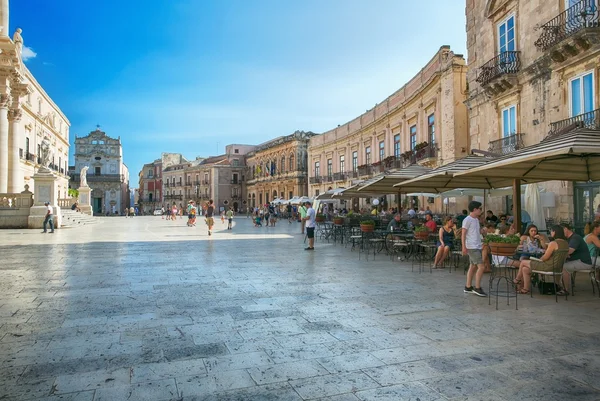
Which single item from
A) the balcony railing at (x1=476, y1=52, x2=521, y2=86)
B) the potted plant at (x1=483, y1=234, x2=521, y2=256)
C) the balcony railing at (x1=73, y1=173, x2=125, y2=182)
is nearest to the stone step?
the balcony railing at (x1=476, y1=52, x2=521, y2=86)

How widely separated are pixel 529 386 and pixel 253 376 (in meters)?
2.05

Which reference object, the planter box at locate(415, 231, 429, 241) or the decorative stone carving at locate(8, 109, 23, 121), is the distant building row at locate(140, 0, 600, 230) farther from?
the decorative stone carving at locate(8, 109, 23, 121)

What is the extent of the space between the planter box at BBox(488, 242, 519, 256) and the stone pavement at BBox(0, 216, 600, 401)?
720 mm

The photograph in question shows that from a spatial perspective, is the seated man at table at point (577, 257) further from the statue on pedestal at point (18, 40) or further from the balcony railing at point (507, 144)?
the statue on pedestal at point (18, 40)

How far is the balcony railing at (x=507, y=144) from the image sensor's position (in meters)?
14.5

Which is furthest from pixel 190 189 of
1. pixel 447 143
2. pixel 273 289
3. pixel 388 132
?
pixel 273 289

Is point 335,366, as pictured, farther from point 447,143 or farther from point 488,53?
point 447,143

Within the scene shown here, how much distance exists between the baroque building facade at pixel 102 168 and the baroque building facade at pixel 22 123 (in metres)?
9.49

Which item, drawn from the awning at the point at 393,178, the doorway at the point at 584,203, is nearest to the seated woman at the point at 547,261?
the awning at the point at 393,178

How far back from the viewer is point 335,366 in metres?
3.43

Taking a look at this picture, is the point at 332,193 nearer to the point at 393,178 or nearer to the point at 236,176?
the point at 393,178

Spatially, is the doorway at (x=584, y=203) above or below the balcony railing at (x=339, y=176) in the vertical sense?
below

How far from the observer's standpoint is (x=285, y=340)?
13.4ft

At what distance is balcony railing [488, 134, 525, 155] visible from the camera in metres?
14.5
